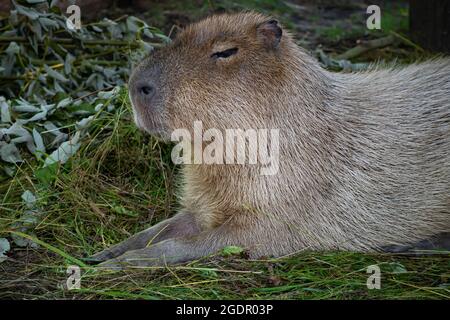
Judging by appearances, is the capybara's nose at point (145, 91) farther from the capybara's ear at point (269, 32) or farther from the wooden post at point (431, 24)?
the wooden post at point (431, 24)

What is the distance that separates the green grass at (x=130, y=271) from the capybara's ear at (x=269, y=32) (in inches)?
44.7

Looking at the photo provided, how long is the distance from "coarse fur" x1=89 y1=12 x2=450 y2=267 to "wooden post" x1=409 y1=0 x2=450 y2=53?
2.05 metres

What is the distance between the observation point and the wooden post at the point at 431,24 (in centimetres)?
642

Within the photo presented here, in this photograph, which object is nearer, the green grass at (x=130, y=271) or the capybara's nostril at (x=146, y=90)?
the green grass at (x=130, y=271)

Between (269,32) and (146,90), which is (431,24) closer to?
(269,32)

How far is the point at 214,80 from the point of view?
4.12 m

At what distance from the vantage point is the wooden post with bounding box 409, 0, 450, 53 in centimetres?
642

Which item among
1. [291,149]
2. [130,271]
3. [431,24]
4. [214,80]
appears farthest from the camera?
[431,24]

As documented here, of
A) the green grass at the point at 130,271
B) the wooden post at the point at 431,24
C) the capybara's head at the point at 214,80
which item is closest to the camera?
the green grass at the point at 130,271

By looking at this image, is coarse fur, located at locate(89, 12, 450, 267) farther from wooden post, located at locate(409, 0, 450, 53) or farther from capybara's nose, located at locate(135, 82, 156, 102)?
wooden post, located at locate(409, 0, 450, 53)

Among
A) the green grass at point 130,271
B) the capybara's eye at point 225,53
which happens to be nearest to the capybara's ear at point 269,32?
the capybara's eye at point 225,53

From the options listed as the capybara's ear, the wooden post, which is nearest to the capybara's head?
the capybara's ear

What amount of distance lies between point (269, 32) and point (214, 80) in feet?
1.32

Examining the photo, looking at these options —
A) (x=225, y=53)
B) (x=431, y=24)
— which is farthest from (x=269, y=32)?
(x=431, y=24)
